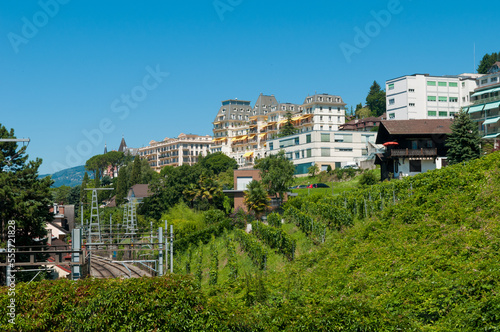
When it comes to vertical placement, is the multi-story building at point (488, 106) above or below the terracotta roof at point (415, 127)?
above

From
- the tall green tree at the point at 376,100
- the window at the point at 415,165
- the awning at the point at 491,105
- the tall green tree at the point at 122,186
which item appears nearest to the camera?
the window at the point at 415,165

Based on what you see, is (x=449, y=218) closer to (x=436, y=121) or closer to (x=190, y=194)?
(x=436, y=121)

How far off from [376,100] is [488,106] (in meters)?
63.7

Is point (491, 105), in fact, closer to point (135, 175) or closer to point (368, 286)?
point (368, 286)

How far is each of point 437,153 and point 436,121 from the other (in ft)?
15.2

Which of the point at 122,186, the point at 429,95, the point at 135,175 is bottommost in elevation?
the point at 122,186

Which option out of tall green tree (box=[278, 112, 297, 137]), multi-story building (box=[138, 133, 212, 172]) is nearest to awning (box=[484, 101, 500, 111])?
tall green tree (box=[278, 112, 297, 137])

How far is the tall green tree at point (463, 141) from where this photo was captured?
49.4 m

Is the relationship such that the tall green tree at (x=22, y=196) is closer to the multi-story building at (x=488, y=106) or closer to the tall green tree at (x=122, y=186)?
the multi-story building at (x=488, y=106)

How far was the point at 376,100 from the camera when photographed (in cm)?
14700

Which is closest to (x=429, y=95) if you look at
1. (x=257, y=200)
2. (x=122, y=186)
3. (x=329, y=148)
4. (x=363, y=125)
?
(x=363, y=125)

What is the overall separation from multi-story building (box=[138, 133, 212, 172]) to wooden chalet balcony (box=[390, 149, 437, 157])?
122975 mm

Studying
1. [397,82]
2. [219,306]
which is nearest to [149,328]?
[219,306]

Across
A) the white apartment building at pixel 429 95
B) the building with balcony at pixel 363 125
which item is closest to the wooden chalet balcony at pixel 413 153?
the white apartment building at pixel 429 95
